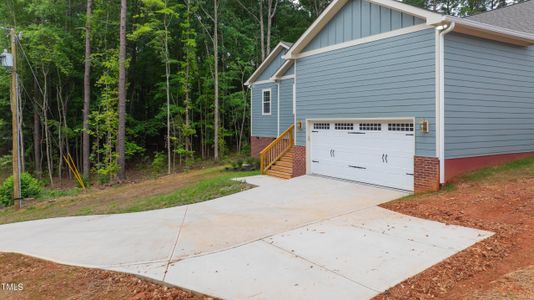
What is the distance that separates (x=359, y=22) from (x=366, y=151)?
12.4ft

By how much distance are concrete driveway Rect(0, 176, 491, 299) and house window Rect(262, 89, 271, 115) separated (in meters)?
9.55

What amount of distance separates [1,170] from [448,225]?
29462 millimetres

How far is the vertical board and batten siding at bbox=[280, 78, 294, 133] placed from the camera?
1634cm

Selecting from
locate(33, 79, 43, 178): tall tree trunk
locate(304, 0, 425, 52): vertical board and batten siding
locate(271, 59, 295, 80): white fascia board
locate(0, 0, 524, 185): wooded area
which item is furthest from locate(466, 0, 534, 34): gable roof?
locate(33, 79, 43, 178): tall tree trunk

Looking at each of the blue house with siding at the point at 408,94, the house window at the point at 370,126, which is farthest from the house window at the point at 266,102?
A: the house window at the point at 370,126

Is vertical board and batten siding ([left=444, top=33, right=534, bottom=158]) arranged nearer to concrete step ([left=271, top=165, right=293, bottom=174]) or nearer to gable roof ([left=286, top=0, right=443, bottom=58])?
gable roof ([left=286, top=0, right=443, bottom=58])

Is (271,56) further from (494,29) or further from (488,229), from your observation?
(488,229)

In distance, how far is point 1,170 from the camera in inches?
1003

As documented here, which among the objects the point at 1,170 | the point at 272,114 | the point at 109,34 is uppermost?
the point at 109,34

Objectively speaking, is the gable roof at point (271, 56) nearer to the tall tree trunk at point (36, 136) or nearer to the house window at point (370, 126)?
the house window at point (370, 126)

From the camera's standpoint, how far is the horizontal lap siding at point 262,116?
17656mm

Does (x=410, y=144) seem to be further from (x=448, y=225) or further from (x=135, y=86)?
(x=135, y=86)

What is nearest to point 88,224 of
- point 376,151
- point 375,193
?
point 375,193

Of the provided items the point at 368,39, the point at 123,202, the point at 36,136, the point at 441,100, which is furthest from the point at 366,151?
the point at 36,136
